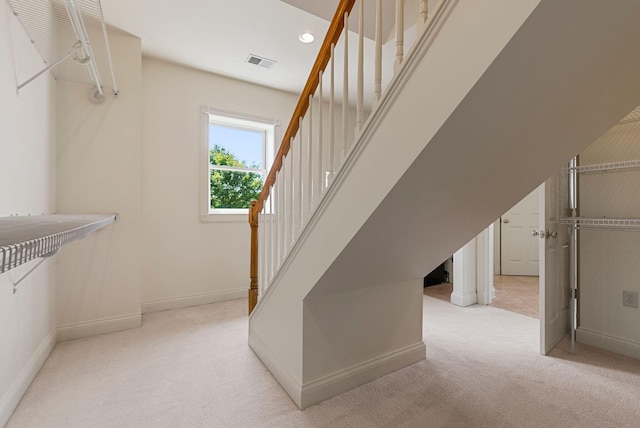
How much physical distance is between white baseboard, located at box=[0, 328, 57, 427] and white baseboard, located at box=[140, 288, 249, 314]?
84cm

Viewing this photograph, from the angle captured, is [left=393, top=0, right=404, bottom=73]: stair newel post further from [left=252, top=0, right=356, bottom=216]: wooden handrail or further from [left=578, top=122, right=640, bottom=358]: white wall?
[left=578, top=122, right=640, bottom=358]: white wall

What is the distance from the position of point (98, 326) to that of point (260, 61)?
292 cm

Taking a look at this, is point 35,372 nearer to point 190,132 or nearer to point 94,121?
point 94,121

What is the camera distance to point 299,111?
60.4 inches

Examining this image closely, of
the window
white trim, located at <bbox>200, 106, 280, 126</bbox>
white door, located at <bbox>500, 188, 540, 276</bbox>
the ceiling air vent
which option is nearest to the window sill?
the window

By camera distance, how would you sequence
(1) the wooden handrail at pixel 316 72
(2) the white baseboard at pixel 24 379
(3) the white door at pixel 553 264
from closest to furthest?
(1) the wooden handrail at pixel 316 72
(2) the white baseboard at pixel 24 379
(3) the white door at pixel 553 264

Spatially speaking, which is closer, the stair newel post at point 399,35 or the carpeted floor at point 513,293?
the stair newel post at point 399,35

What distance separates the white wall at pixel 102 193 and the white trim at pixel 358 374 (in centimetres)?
194

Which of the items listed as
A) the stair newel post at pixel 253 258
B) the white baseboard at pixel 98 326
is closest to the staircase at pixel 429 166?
the stair newel post at pixel 253 258

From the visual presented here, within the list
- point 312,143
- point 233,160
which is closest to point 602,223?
point 312,143

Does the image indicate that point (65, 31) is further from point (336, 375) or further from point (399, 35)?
point (336, 375)

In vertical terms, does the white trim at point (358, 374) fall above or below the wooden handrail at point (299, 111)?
below

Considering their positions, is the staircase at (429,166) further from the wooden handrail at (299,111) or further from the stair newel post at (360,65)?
the wooden handrail at (299,111)

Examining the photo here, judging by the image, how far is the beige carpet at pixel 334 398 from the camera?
1407 mm
